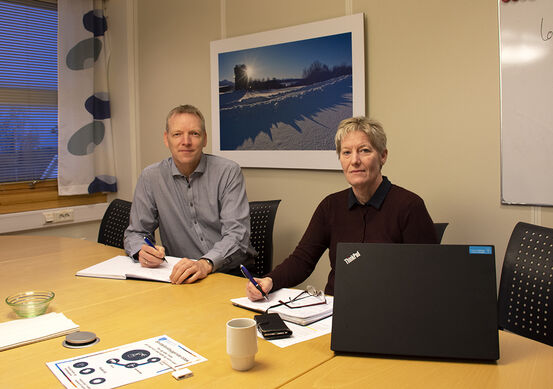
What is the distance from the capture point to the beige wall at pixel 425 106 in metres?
2.48

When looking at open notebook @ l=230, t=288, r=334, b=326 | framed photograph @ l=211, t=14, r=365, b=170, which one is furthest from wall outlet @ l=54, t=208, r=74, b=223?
open notebook @ l=230, t=288, r=334, b=326

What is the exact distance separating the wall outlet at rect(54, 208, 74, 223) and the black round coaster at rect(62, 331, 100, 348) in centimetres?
278

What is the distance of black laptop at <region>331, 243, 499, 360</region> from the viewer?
119cm

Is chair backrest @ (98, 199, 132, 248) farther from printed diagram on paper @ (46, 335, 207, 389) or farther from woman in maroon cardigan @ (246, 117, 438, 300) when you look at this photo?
printed diagram on paper @ (46, 335, 207, 389)

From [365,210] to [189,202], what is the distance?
1024 mm

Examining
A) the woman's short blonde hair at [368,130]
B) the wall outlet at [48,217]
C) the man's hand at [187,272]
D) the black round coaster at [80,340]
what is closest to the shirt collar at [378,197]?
the woman's short blonde hair at [368,130]

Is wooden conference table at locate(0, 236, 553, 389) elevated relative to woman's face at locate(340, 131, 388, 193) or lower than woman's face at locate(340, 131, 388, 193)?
lower

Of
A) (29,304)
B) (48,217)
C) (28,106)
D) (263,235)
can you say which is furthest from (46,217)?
(29,304)

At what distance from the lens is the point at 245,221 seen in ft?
8.18

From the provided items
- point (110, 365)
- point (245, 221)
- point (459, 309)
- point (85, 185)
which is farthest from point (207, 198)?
point (85, 185)

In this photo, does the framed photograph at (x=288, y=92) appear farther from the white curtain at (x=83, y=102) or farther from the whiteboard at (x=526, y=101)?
the white curtain at (x=83, y=102)

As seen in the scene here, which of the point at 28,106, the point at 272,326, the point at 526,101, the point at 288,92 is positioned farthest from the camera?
the point at 28,106

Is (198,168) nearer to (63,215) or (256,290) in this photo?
(256,290)

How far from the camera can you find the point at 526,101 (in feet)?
7.72
